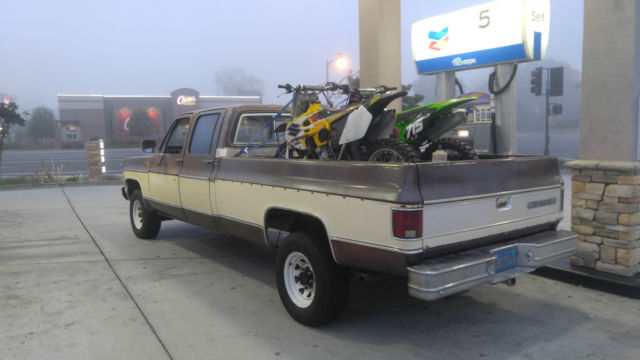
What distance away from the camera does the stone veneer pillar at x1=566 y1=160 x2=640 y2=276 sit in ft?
15.6

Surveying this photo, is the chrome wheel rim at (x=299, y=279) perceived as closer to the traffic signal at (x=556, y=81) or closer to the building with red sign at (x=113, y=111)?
the traffic signal at (x=556, y=81)

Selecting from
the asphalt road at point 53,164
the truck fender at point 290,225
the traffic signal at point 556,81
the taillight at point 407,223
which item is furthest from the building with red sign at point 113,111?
the taillight at point 407,223

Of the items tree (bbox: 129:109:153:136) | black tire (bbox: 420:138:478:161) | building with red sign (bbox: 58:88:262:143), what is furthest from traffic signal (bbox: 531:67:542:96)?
tree (bbox: 129:109:153:136)

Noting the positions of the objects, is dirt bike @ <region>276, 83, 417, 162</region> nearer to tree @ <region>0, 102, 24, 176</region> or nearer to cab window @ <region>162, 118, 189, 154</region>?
cab window @ <region>162, 118, 189, 154</region>

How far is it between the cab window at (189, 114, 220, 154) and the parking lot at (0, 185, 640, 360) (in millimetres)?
1441

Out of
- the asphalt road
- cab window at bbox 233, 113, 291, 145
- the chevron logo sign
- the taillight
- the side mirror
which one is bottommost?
the asphalt road

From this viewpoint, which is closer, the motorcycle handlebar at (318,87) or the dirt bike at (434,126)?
the dirt bike at (434,126)

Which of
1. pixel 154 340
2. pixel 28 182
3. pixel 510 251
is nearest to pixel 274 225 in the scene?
pixel 154 340

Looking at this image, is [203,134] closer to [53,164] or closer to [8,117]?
[53,164]

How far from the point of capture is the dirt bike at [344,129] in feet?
14.2

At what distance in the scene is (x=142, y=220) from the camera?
726cm

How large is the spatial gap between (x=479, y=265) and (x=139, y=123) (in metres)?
64.3

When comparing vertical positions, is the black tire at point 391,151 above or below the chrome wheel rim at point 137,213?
above

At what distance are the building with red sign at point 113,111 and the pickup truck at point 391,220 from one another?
187 feet
